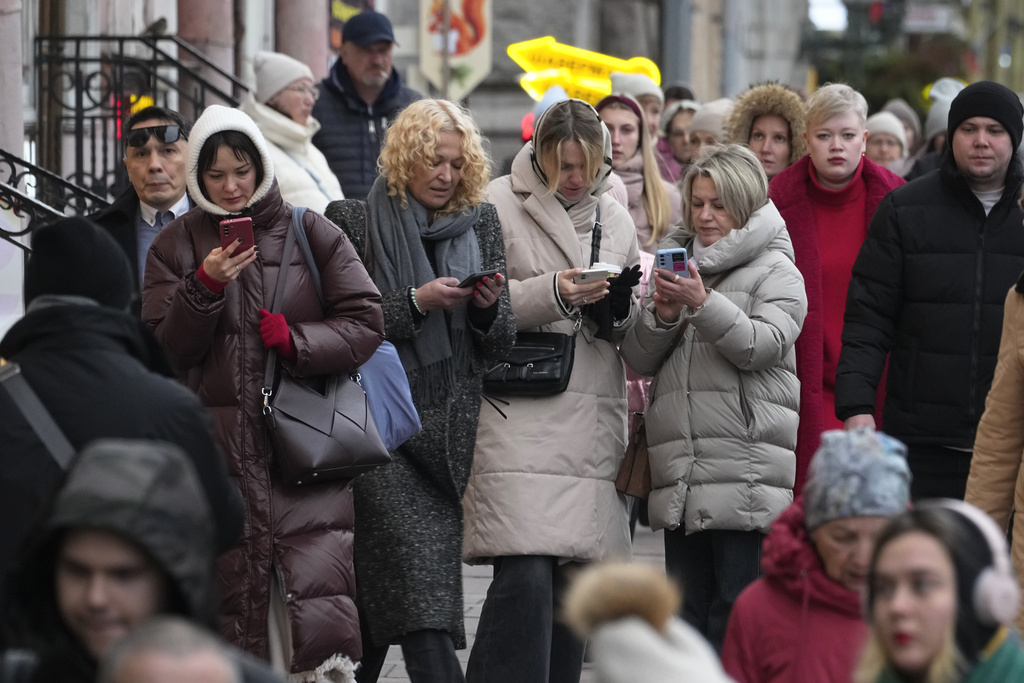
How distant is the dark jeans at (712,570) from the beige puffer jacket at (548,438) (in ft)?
0.68

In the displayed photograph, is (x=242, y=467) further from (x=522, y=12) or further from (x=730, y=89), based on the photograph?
(x=730, y=89)

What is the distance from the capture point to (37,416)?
406 centimetres

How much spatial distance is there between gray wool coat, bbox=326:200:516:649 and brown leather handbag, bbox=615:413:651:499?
65 centimetres

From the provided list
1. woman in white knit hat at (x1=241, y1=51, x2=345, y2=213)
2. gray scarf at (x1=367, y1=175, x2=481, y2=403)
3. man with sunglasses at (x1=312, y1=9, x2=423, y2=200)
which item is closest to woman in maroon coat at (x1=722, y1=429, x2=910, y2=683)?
gray scarf at (x1=367, y1=175, x2=481, y2=403)

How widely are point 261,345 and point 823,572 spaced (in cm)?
218

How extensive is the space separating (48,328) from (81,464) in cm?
99

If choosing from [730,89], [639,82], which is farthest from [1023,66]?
[639,82]

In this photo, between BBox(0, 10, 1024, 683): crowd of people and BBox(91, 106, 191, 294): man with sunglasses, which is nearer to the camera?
BBox(0, 10, 1024, 683): crowd of people

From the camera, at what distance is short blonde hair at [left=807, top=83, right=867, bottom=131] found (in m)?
7.34

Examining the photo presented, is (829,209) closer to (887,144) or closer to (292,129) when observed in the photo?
(292,129)

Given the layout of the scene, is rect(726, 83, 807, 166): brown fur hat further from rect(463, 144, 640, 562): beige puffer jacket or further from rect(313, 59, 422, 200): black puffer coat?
rect(313, 59, 422, 200): black puffer coat

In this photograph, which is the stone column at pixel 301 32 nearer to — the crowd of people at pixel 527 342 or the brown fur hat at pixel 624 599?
the crowd of people at pixel 527 342

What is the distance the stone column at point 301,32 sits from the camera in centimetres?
1775

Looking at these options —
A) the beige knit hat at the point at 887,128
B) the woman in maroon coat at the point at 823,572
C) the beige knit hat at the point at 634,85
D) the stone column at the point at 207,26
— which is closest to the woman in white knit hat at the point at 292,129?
the beige knit hat at the point at 634,85
